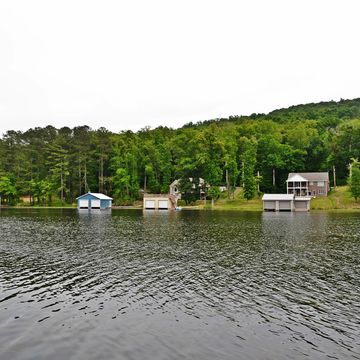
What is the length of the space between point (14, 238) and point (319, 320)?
31.8 m

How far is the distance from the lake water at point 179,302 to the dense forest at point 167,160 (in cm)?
7077

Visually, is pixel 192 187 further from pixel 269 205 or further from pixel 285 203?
pixel 285 203

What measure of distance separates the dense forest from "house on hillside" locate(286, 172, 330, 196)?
5.52m

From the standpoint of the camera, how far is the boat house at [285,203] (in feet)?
286

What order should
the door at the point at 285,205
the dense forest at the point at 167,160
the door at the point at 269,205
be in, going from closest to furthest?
the door at the point at 285,205
the door at the point at 269,205
the dense forest at the point at 167,160

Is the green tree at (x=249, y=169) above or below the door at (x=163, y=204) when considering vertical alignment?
above

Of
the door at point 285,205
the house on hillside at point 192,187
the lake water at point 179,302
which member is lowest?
the lake water at point 179,302

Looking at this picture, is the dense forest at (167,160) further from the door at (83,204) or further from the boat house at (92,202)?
the door at (83,204)

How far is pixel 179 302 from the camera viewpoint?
16922 mm

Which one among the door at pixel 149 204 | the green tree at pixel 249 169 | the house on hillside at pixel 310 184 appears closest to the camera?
the green tree at pixel 249 169

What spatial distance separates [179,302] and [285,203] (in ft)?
248

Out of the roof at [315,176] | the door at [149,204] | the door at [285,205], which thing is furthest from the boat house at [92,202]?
the roof at [315,176]

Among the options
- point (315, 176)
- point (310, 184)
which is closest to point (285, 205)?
point (310, 184)

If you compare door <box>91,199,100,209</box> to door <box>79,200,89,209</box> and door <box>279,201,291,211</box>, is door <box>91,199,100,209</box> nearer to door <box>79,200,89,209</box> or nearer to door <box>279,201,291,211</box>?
door <box>79,200,89,209</box>
